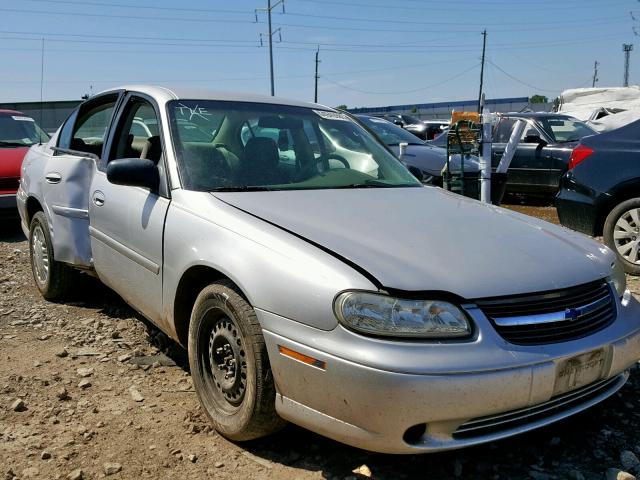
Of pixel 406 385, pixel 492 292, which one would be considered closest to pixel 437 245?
pixel 492 292

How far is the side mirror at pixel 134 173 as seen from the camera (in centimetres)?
322

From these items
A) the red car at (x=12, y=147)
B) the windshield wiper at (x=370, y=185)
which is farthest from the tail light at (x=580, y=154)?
the red car at (x=12, y=147)

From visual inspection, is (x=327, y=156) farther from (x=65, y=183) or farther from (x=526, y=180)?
(x=526, y=180)

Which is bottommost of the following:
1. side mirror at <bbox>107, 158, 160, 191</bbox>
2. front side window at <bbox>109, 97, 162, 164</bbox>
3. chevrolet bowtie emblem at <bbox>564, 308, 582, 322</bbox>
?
chevrolet bowtie emblem at <bbox>564, 308, 582, 322</bbox>

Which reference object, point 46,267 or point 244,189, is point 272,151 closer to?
point 244,189

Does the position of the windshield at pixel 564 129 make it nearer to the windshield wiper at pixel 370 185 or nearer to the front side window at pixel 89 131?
the windshield wiper at pixel 370 185

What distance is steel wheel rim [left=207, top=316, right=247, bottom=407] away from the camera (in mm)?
2674

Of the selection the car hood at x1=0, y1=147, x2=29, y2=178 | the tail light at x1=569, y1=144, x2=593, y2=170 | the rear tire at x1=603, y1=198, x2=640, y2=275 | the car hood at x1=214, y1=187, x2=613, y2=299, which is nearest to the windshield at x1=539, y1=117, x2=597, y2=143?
the tail light at x1=569, y1=144, x2=593, y2=170

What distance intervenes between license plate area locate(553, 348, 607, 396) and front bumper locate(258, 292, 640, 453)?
0.03m

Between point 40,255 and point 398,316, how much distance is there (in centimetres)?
376

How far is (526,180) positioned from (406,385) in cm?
847

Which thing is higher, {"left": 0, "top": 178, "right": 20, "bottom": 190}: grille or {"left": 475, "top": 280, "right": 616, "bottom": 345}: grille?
{"left": 0, "top": 178, "right": 20, "bottom": 190}: grille

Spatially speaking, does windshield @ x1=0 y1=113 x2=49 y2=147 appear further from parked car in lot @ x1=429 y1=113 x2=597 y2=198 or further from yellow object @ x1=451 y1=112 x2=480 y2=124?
parked car in lot @ x1=429 y1=113 x2=597 y2=198

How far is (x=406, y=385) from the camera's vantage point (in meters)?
2.13
